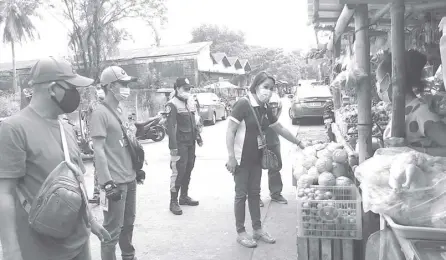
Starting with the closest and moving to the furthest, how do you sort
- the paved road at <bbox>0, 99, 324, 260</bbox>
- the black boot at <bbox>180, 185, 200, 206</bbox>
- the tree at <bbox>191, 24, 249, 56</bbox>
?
the paved road at <bbox>0, 99, 324, 260</bbox> < the black boot at <bbox>180, 185, 200, 206</bbox> < the tree at <bbox>191, 24, 249, 56</bbox>

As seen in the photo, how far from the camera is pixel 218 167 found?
8.93 meters

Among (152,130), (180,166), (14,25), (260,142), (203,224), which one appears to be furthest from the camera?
(14,25)

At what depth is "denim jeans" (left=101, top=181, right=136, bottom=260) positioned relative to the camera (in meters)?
3.30

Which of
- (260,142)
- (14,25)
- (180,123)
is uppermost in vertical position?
(14,25)

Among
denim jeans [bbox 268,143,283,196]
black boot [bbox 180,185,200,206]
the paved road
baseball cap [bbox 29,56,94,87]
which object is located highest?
baseball cap [bbox 29,56,94,87]

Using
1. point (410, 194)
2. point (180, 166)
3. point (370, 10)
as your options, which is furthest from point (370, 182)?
point (180, 166)

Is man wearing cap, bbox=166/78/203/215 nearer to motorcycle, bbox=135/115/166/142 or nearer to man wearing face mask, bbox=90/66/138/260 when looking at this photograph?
man wearing face mask, bbox=90/66/138/260

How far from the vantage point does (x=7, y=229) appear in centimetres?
195

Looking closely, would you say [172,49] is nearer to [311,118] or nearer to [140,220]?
[311,118]

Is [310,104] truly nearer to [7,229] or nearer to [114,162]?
[114,162]

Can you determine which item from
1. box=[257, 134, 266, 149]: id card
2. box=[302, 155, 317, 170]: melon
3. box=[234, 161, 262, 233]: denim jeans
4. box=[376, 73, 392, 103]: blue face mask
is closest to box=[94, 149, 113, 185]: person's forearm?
box=[234, 161, 262, 233]: denim jeans

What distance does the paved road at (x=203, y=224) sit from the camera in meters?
4.28

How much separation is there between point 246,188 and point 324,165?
0.93 m

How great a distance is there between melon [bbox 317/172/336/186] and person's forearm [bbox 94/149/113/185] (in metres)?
1.95
